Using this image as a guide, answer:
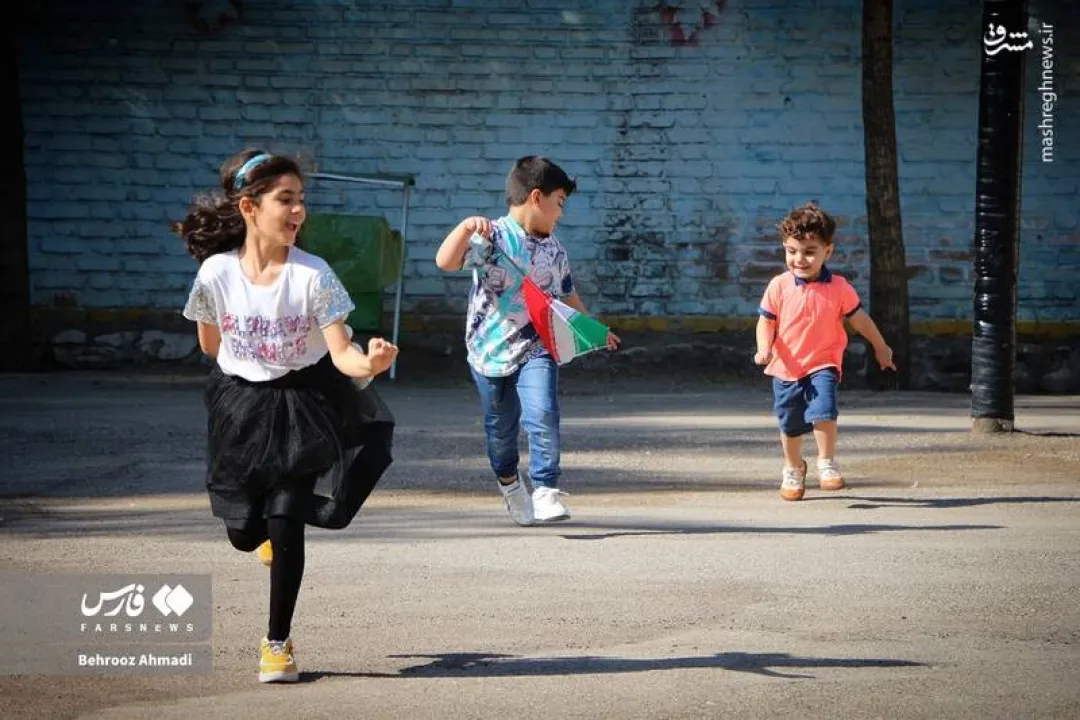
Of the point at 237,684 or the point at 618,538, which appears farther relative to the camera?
the point at 618,538

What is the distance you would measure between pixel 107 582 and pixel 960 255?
38.0ft

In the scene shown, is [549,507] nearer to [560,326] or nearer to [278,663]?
[560,326]

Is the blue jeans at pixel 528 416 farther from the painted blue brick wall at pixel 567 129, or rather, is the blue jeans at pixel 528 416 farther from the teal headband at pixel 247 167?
the painted blue brick wall at pixel 567 129

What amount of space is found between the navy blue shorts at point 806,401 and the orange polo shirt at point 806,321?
40mm

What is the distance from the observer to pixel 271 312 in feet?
17.1

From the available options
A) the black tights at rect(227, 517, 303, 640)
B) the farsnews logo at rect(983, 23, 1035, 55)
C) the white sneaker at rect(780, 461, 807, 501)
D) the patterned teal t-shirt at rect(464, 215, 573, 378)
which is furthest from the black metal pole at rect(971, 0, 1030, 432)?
the black tights at rect(227, 517, 303, 640)

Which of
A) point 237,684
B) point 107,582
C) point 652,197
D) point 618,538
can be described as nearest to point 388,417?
point 237,684

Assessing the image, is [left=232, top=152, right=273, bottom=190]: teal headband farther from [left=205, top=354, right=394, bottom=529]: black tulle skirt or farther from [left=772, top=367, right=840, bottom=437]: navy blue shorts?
[left=772, top=367, right=840, bottom=437]: navy blue shorts

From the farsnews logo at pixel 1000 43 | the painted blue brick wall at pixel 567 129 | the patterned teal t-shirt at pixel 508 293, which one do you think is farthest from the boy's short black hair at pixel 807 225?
the painted blue brick wall at pixel 567 129

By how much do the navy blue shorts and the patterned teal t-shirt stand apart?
61.2 inches

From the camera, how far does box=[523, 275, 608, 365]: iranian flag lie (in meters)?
7.57

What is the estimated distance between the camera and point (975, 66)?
54.0 ft

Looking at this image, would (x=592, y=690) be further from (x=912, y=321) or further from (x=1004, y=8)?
(x=912, y=321)

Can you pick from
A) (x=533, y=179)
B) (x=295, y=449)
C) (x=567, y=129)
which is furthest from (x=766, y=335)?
(x=567, y=129)
